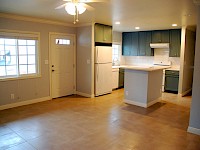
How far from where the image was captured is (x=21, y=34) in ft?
15.8

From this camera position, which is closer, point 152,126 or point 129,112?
point 152,126

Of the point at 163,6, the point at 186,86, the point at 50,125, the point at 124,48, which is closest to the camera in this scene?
the point at 163,6

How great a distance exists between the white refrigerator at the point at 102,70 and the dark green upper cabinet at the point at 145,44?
1992 mm

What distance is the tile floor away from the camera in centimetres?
297

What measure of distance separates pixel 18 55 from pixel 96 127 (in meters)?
2.95

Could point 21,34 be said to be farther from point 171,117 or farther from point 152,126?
point 171,117

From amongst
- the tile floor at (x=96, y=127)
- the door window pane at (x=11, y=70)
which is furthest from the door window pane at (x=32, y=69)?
the tile floor at (x=96, y=127)

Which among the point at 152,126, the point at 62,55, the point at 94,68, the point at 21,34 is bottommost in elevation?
the point at 152,126

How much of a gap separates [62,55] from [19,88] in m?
1.72

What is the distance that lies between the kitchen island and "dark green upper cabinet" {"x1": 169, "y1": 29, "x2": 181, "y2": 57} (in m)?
1.76

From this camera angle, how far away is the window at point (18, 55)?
462cm

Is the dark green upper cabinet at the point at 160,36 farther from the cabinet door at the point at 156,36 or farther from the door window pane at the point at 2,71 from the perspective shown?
the door window pane at the point at 2,71

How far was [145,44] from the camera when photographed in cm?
748

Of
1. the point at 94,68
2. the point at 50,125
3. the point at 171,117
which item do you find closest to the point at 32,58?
the point at 94,68
